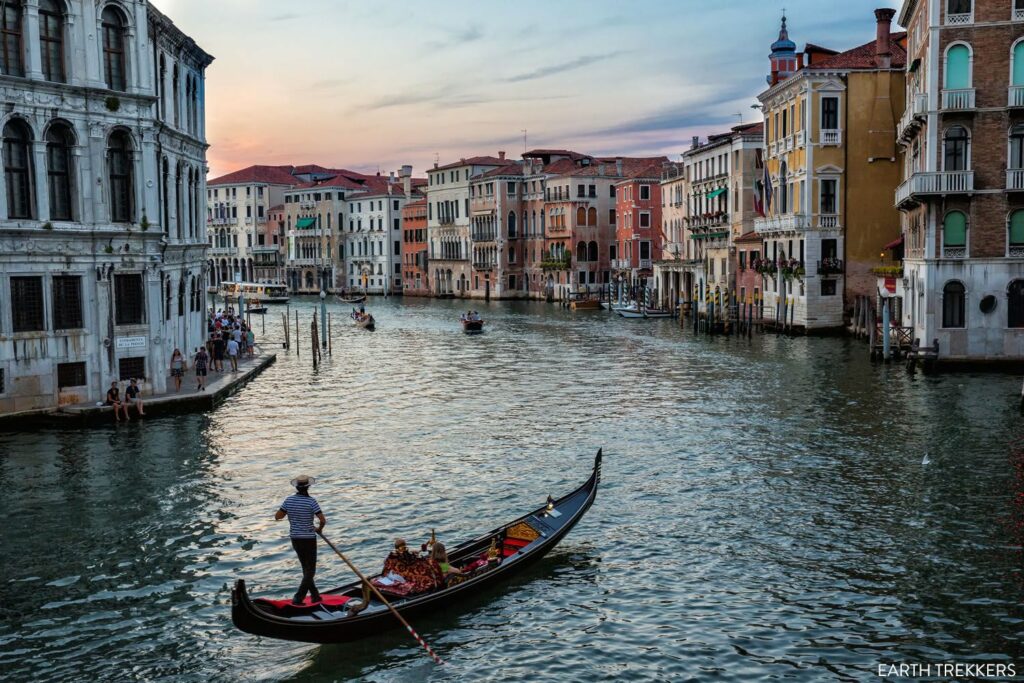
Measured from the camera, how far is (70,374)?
24188 millimetres

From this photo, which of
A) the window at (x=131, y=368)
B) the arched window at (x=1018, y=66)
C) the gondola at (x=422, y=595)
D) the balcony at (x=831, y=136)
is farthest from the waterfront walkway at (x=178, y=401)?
the balcony at (x=831, y=136)

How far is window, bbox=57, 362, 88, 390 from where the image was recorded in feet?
78.8

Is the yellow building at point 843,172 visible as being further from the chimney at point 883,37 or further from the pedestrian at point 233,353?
the pedestrian at point 233,353

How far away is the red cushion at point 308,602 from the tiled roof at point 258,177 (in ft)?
404

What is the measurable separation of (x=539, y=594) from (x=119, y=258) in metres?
15.8

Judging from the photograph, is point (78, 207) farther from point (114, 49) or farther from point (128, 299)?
point (114, 49)

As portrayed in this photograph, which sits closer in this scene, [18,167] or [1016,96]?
[18,167]

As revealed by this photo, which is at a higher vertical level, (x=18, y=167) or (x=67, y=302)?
(x=18, y=167)

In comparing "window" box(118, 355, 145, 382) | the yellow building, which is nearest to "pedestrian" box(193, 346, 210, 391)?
"window" box(118, 355, 145, 382)

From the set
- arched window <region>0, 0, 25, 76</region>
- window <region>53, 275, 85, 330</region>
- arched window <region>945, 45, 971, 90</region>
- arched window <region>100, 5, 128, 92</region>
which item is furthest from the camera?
arched window <region>945, 45, 971, 90</region>

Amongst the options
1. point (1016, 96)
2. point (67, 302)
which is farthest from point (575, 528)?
point (1016, 96)

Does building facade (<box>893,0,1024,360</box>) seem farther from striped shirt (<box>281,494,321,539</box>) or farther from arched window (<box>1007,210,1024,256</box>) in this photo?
striped shirt (<box>281,494,321,539</box>)

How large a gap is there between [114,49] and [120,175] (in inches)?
118

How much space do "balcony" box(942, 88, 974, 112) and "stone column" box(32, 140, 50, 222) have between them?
83.8ft
